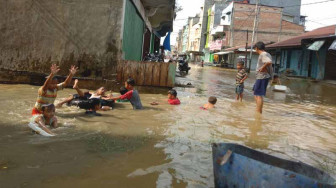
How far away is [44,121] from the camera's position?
4.71m

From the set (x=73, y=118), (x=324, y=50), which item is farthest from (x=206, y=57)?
(x=73, y=118)

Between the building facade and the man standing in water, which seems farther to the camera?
the building facade

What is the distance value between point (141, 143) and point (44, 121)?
5.44 ft

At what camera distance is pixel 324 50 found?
21.4 m

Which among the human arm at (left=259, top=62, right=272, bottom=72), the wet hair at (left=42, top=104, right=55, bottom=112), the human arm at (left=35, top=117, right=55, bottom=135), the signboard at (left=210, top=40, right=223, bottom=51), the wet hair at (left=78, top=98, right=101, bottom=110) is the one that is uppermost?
the signboard at (left=210, top=40, right=223, bottom=51)

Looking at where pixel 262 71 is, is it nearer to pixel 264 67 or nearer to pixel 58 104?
pixel 264 67

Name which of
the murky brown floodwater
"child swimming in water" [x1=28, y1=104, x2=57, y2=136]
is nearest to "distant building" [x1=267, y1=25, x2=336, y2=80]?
the murky brown floodwater

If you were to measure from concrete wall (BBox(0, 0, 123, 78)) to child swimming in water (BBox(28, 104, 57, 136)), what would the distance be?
457cm

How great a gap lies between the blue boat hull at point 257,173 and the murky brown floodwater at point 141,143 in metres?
0.55

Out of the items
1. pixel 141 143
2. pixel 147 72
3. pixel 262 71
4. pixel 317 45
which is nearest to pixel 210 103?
pixel 262 71

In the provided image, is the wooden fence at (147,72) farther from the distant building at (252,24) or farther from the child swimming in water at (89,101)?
the distant building at (252,24)

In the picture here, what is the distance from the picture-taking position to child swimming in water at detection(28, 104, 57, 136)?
14.1ft

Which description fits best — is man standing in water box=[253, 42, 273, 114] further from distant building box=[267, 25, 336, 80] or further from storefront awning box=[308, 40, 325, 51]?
storefront awning box=[308, 40, 325, 51]

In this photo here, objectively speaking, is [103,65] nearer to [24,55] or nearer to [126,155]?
[24,55]
